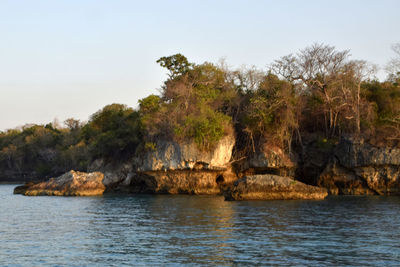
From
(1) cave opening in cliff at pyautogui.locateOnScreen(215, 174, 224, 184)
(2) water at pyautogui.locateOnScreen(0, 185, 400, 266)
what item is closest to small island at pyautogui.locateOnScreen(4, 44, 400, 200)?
(1) cave opening in cliff at pyautogui.locateOnScreen(215, 174, 224, 184)

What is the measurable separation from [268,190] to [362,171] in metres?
10.8

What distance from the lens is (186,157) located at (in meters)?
46.0

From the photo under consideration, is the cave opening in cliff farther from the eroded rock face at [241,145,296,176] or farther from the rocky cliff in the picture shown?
the eroded rock face at [241,145,296,176]

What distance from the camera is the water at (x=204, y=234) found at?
18.1m

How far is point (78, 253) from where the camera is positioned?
1930cm

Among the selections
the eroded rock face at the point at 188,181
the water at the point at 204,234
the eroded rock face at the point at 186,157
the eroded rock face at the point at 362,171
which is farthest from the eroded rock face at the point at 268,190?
the eroded rock face at the point at 188,181

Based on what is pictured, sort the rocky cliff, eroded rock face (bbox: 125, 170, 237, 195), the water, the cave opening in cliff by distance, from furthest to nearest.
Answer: the cave opening in cliff → eroded rock face (bbox: 125, 170, 237, 195) → the rocky cliff → the water

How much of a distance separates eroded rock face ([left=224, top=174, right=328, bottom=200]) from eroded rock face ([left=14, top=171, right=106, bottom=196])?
54.4 feet

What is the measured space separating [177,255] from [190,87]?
32.4 metres

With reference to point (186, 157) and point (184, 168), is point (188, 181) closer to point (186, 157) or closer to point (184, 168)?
point (184, 168)

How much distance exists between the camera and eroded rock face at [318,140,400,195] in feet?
143

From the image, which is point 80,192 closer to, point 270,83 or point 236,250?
point 270,83

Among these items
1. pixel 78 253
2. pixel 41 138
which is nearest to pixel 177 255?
pixel 78 253

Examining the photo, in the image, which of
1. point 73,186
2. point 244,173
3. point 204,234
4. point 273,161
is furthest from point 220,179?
point 204,234
